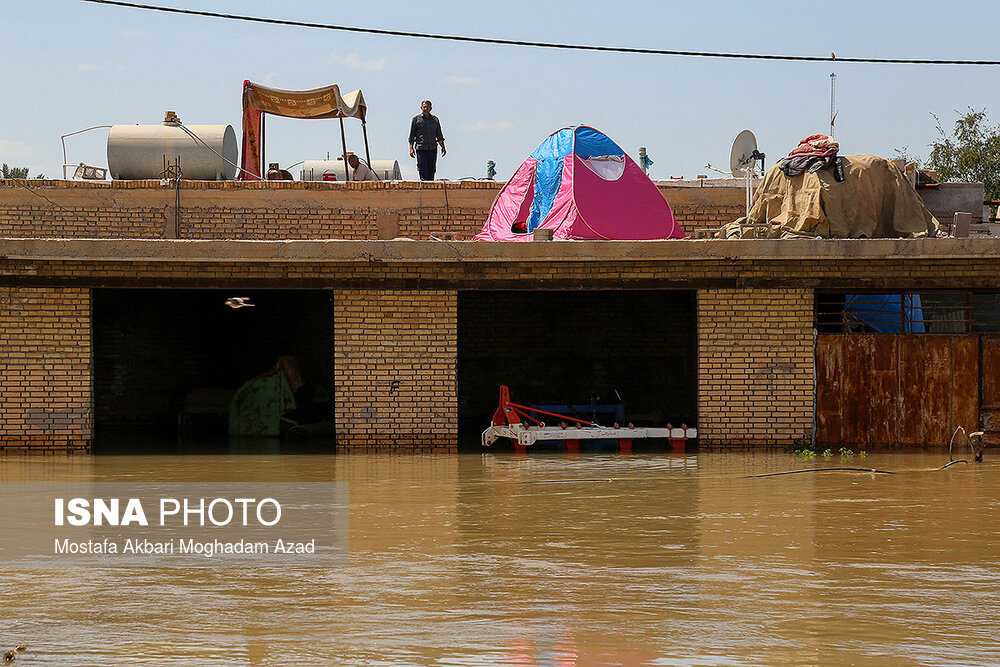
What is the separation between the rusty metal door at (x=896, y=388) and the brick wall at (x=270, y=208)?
4335mm

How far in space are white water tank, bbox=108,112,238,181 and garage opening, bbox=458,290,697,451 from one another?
5009 mm

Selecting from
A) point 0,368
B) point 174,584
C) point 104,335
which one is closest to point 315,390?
point 104,335

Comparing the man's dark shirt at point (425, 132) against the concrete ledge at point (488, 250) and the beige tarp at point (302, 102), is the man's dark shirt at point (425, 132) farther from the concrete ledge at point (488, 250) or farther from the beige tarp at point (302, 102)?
the concrete ledge at point (488, 250)

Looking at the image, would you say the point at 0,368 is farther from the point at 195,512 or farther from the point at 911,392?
the point at 911,392

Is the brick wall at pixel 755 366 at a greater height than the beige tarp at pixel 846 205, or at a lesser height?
lesser

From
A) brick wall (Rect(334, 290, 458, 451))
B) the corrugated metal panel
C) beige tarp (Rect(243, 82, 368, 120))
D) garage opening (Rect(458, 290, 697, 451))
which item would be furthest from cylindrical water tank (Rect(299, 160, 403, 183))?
the corrugated metal panel

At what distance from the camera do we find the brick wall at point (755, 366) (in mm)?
15180

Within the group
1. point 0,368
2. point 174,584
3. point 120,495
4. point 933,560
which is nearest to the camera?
point 174,584

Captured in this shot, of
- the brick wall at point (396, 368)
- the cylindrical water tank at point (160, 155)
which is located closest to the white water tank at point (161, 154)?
the cylindrical water tank at point (160, 155)

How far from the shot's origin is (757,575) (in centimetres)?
725

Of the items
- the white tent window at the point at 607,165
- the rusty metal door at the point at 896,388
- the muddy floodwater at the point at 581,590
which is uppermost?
the white tent window at the point at 607,165

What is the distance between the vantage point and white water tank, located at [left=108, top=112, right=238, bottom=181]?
19852 mm

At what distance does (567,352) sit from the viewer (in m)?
20.9

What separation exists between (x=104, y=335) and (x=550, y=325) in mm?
7788
